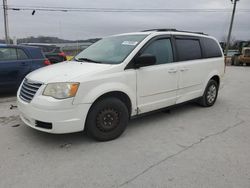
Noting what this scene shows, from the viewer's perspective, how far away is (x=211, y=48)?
6.06 m

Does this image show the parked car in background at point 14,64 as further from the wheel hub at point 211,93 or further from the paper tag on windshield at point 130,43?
the wheel hub at point 211,93

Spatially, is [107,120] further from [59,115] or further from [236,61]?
[236,61]

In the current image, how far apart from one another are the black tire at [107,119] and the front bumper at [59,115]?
156 mm

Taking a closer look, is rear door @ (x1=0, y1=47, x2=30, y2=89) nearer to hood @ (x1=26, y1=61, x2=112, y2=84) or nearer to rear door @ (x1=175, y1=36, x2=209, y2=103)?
hood @ (x1=26, y1=61, x2=112, y2=84)

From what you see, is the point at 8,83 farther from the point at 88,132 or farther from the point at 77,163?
the point at 77,163

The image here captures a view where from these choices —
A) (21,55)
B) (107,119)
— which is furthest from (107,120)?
(21,55)

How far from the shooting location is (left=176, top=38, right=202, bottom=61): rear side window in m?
5.09

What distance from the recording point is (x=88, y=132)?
3.85 m

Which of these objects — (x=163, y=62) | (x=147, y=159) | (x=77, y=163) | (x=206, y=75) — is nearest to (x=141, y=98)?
(x=163, y=62)

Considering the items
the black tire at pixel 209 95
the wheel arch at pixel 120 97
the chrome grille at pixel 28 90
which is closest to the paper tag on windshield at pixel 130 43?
the wheel arch at pixel 120 97

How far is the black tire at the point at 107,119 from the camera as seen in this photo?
3.78 m

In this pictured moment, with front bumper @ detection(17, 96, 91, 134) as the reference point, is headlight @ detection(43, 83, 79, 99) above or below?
above

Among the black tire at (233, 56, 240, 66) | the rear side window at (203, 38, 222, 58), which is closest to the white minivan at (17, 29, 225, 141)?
the rear side window at (203, 38, 222, 58)

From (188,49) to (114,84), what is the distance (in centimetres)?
227
